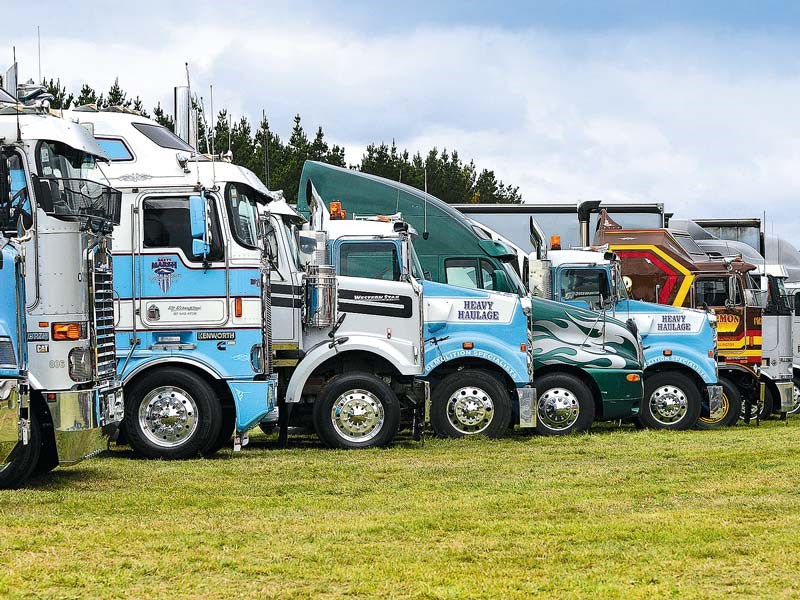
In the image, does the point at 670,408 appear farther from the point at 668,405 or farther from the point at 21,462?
the point at 21,462

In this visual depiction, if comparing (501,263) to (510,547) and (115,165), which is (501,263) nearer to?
(115,165)

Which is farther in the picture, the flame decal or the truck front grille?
the flame decal

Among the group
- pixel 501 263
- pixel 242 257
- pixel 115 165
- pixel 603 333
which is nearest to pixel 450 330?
pixel 501 263

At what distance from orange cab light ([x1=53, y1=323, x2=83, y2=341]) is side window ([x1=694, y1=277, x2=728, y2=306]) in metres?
12.6

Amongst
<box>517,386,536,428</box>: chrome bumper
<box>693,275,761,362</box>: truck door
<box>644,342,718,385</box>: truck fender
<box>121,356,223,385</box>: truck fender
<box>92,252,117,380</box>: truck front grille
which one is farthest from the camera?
<box>693,275,761,362</box>: truck door

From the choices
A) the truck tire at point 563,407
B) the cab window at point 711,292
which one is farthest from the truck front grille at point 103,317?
the cab window at point 711,292

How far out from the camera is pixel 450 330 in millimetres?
16594

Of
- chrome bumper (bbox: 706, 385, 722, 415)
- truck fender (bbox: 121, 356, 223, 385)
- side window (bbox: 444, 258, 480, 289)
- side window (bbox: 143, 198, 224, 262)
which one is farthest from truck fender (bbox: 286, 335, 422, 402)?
chrome bumper (bbox: 706, 385, 722, 415)

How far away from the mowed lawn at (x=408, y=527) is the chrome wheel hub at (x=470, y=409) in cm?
220

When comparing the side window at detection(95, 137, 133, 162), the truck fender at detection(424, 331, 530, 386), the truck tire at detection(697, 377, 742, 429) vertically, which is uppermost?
the side window at detection(95, 137, 133, 162)

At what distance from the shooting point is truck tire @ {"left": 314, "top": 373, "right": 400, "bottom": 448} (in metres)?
14.9

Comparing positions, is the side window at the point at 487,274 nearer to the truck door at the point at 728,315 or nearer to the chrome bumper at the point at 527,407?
the chrome bumper at the point at 527,407

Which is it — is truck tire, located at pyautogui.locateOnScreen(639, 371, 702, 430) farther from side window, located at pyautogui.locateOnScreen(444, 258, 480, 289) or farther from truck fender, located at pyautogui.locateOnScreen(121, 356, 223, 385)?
truck fender, located at pyautogui.locateOnScreen(121, 356, 223, 385)

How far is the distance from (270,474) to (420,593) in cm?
569
